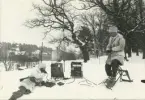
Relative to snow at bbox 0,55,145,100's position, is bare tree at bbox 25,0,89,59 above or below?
above

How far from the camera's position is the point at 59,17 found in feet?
23.0

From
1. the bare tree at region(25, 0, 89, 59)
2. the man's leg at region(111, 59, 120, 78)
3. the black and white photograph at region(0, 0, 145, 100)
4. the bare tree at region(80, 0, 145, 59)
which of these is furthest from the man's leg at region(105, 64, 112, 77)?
the bare tree at region(80, 0, 145, 59)

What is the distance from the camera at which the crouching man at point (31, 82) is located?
459 cm

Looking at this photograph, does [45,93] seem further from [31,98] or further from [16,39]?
[16,39]

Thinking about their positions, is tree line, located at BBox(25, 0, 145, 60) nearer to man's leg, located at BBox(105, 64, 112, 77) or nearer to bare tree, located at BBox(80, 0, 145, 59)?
bare tree, located at BBox(80, 0, 145, 59)

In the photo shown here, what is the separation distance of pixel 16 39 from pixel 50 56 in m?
1.00

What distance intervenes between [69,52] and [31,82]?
157 cm

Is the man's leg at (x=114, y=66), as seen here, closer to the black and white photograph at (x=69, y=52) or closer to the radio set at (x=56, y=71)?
the black and white photograph at (x=69, y=52)

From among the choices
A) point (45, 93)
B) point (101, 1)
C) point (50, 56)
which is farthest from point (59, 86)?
point (101, 1)

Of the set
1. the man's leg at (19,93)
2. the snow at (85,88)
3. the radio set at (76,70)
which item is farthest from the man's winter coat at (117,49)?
the man's leg at (19,93)

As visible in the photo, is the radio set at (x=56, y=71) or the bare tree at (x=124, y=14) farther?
the bare tree at (x=124, y=14)

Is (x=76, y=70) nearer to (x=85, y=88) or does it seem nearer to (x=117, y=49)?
(x=85, y=88)

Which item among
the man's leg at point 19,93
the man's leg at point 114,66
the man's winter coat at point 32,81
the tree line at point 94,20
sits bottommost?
the man's leg at point 19,93

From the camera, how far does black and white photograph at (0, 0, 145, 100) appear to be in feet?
16.0
